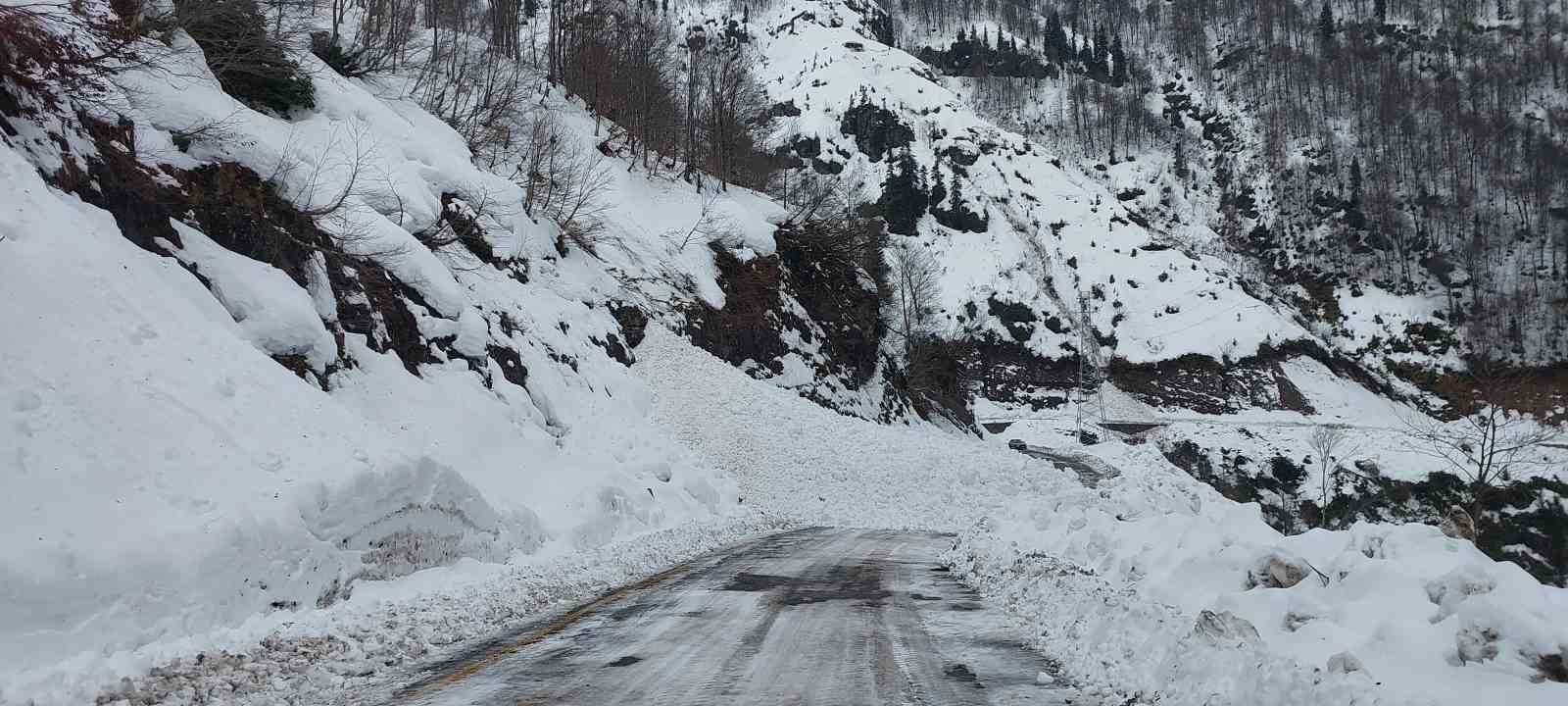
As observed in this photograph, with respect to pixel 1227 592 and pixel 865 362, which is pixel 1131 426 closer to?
pixel 865 362

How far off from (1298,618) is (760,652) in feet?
13.1

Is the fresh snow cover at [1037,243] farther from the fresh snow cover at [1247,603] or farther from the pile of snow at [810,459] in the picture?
the fresh snow cover at [1247,603]

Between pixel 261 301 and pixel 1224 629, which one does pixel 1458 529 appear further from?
pixel 261 301

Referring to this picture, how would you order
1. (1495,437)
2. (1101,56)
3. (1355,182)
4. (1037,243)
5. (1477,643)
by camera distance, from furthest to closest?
(1101,56), (1355,182), (1037,243), (1495,437), (1477,643)

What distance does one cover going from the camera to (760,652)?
6914 mm

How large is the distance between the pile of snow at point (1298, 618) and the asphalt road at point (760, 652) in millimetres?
676

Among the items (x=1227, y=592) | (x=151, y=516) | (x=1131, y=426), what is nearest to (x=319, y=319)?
(x=151, y=516)

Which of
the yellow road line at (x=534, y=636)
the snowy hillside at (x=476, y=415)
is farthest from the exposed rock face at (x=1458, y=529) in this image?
the yellow road line at (x=534, y=636)

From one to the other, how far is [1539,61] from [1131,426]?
351 ft

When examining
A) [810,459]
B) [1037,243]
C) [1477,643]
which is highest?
[1037,243]

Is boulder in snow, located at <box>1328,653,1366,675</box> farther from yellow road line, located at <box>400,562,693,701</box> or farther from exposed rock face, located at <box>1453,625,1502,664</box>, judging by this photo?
yellow road line, located at <box>400,562,693,701</box>

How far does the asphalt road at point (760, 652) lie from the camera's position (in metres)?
5.65

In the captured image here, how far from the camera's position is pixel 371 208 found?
674 inches

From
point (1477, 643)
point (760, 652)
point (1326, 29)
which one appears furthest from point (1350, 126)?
point (760, 652)
